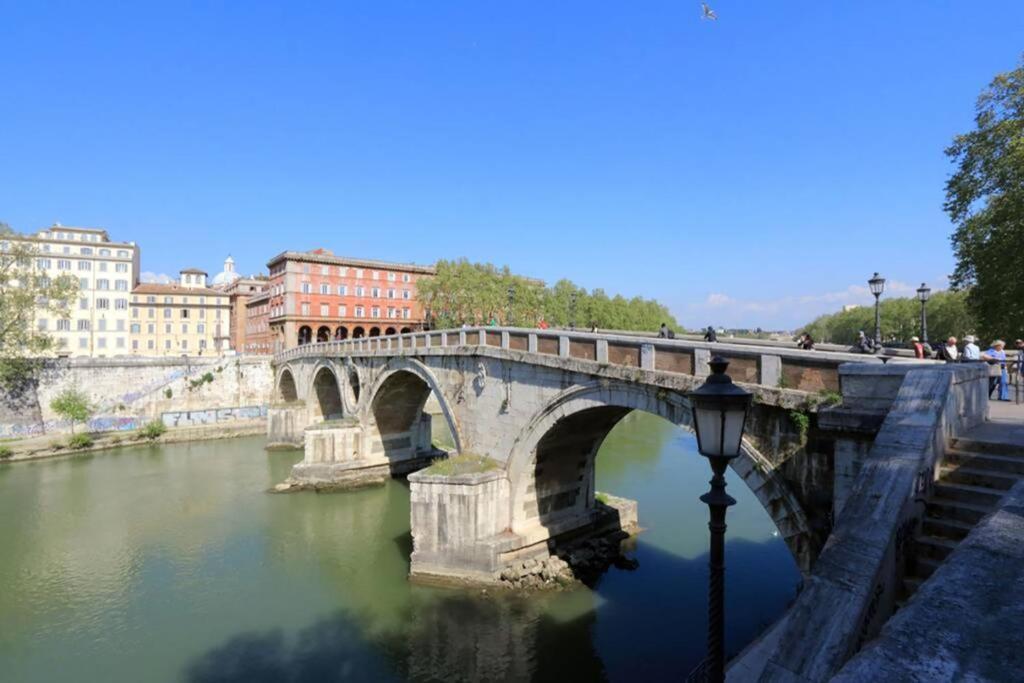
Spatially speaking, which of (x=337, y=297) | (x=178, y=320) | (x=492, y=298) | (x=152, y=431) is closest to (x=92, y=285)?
(x=178, y=320)

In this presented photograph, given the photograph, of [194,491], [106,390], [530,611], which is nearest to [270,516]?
[194,491]

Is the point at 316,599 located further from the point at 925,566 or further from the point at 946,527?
the point at 946,527

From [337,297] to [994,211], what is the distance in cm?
4816

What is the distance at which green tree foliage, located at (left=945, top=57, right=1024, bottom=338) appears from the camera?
16.5 m

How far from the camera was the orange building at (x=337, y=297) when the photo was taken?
1998 inches

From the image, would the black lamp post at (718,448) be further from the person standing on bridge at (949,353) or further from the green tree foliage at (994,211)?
the green tree foliage at (994,211)

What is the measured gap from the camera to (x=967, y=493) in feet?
15.4

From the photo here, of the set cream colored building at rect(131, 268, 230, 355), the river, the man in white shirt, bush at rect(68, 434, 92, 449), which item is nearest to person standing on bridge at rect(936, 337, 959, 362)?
the man in white shirt

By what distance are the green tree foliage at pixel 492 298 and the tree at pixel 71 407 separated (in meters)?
25.8

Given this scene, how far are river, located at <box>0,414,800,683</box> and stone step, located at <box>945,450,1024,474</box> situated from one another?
7.06 m

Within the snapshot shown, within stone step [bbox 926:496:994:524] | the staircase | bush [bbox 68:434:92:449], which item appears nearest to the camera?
the staircase

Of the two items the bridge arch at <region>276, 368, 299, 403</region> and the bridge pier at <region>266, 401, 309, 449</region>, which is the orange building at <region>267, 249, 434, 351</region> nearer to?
the bridge arch at <region>276, 368, 299, 403</region>

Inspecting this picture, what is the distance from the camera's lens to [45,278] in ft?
109

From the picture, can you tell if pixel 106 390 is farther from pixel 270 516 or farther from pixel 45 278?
pixel 270 516
